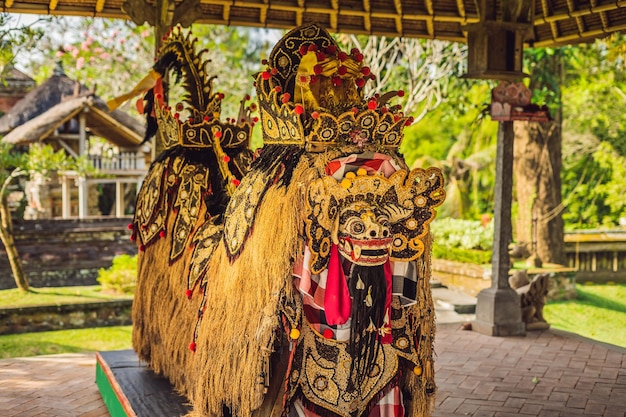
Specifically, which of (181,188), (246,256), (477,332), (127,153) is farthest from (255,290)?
(127,153)

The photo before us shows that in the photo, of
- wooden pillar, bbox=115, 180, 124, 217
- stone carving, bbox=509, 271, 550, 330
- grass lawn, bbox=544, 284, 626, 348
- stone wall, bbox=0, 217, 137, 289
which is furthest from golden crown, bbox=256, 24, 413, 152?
wooden pillar, bbox=115, 180, 124, 217

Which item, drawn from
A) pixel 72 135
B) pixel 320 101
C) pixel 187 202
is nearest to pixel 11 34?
pixel 187 202

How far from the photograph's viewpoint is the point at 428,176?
2.90m

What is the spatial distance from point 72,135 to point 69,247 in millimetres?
3042

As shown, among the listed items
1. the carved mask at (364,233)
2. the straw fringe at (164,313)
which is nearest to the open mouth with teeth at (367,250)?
the carved mask at (364,233)

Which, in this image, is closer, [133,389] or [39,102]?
[133,389]

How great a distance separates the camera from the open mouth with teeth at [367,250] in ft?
9.31

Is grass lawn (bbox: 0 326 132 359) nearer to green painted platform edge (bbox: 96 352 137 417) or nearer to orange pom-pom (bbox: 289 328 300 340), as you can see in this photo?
green painted platform edge (bbox: 96 352 137 417)

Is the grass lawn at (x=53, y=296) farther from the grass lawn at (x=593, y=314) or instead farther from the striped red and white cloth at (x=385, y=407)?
the striped red and white cloth at (x=385, y=407)

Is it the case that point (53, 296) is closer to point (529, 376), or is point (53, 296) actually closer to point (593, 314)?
point (529, 376)

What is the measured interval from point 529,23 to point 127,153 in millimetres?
10785

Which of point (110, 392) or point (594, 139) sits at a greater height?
point (594, 139)

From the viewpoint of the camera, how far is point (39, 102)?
15070 millimetres

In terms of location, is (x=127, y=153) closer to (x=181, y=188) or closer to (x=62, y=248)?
(x=62, y=248)
